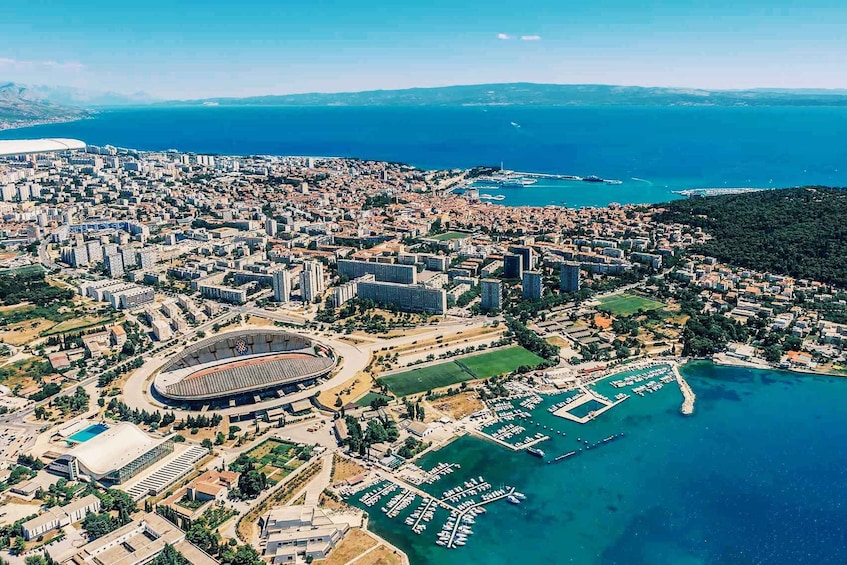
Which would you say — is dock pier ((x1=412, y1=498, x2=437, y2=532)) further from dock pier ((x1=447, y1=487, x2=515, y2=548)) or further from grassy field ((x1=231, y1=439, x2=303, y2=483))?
grassy field ((x1=231, y1=439, x2=303, y2=483))

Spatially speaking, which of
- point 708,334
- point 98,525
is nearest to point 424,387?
point 98,525

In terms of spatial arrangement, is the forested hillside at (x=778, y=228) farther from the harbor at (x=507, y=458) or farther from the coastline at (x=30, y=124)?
the coastline at (x=30, y=124)

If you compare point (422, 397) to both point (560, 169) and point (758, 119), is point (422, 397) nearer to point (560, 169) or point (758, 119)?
point (560, 169)

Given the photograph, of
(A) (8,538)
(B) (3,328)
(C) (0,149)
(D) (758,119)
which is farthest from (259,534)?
(D) (758,119)

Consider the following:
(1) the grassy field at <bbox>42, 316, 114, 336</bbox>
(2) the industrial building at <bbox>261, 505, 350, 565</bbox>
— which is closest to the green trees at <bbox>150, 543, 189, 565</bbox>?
(2) the industrial building at <bbox>261, 505, 350, 565</bbox>

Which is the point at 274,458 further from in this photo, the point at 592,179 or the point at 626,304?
the point at 592,179

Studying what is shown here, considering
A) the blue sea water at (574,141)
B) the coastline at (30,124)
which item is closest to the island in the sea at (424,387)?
the blue sea water at (574,141)
